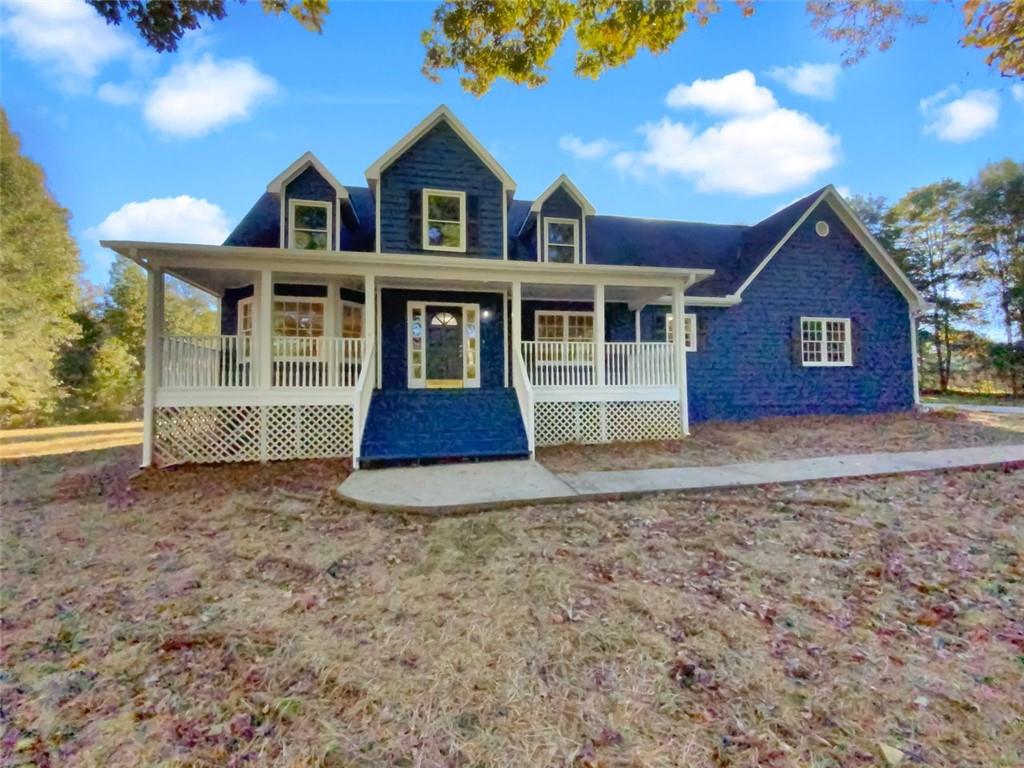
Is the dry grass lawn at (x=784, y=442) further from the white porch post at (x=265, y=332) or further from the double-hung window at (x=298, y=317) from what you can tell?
the double-hung window at (x=298, y=317)

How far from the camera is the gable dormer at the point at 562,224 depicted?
36.2 ft

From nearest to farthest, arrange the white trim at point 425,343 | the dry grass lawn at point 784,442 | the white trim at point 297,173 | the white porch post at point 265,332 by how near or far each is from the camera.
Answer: the dry grass lawn at point 784,442 → the white porch post at point 265,332 → the white trim at point 297,173 → the white trim at point 425,343

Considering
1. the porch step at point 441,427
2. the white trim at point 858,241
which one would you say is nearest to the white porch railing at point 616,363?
the porch step at point 441,427

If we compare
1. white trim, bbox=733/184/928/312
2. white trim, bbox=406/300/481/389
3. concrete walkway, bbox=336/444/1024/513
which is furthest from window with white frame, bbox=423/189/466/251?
white trim, bbox=733/184/928/312

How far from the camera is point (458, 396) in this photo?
916 centimetres

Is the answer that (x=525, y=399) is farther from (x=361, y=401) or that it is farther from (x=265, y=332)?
(x=265, y=332)

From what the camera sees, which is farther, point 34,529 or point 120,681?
point 34,529

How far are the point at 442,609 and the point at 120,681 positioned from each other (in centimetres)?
174

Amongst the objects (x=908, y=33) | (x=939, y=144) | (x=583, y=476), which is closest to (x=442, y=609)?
(x=583, y=476)

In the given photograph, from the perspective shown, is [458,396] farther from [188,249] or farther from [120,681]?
[120,681]

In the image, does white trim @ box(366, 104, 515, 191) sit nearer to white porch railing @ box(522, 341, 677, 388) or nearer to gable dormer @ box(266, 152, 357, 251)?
gable dormer @ box(266, 152, 357, 251)

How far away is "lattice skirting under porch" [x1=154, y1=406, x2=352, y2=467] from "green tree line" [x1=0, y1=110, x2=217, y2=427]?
1382cm

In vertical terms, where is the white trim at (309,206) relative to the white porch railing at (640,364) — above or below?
above

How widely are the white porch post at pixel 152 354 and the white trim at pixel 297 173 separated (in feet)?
10.3
